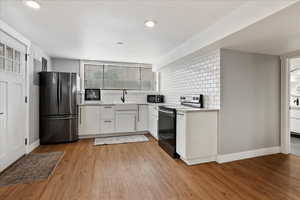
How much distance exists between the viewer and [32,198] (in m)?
1.72

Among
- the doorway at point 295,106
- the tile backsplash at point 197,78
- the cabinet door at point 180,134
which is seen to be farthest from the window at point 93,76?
the doorway at point 295,106

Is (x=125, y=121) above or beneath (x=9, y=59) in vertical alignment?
beneath

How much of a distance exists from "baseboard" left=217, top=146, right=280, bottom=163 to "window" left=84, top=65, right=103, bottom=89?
3.95 meters

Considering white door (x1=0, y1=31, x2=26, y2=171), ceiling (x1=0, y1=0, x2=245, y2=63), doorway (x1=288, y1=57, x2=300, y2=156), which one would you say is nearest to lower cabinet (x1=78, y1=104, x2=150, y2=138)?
white door (x1=0, y1=31, x2=26, y2=171)

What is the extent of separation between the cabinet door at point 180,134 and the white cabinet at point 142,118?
6.19 ft

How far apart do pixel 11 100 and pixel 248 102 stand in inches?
164

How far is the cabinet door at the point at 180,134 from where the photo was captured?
2559 millimetres

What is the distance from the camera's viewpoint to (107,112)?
13.9 feet

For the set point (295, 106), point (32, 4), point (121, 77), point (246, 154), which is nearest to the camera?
point (32, 4)

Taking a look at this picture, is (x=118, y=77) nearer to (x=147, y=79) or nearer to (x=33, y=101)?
(x=147, y=79)

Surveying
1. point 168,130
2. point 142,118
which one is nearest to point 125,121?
point 142,118

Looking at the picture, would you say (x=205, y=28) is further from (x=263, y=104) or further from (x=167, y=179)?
(x=167, y=179)

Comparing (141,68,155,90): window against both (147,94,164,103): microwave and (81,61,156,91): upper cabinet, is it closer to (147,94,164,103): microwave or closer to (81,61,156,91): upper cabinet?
(81,61,156,91): upper cabinet

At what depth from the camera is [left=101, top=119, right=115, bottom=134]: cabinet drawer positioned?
13.9 feet
